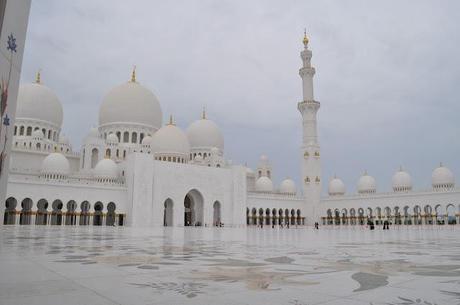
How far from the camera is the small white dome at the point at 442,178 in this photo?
1377 inches

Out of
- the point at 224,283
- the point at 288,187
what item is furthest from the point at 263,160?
the point at 224,283

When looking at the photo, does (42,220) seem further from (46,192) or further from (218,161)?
(218,161)

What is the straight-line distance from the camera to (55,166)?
27688mm

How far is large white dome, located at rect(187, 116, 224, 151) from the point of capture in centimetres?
4003

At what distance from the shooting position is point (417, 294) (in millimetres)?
2389

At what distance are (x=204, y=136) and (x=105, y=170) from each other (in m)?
13.2

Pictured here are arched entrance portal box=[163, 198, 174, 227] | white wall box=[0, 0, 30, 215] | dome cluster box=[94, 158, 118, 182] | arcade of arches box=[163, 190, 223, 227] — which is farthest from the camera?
arcade of arches box=[163, 190, 223, 227]

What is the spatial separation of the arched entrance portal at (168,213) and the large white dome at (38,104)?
42.3 feet

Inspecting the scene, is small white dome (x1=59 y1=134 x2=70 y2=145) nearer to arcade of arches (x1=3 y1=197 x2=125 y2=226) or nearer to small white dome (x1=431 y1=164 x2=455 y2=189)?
arcade of arches (x1=3 y1=197 x2=125 y2=226)

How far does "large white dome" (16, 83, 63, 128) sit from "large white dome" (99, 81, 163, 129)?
4134mm

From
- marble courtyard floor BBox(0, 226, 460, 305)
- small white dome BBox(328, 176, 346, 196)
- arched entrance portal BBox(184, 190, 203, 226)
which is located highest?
small white dome BBox(328, 176, 346, 196)

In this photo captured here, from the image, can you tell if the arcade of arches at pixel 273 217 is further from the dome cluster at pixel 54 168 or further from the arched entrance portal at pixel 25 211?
the arched entrance portal at pixel 25 211

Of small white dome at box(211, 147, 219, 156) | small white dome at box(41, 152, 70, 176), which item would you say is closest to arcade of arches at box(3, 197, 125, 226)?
small white dome at box(41, 152, 70, 176)

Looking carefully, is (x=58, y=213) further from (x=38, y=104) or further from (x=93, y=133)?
(x=38, y=104)
